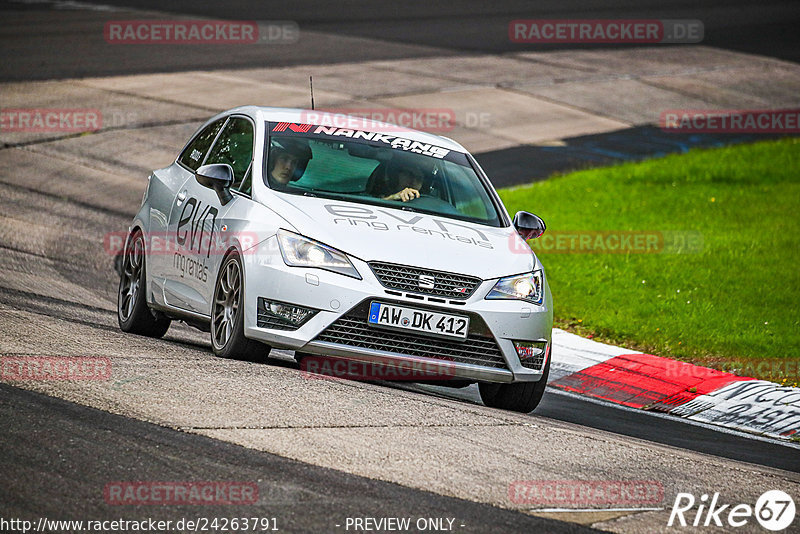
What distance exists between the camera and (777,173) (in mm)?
18797

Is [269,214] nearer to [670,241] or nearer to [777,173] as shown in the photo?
[670,241]

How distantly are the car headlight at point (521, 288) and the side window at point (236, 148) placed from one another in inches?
80.7

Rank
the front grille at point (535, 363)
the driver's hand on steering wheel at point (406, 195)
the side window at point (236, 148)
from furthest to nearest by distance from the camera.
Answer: the side window at point (236, 148) < the driver's hand on steering wheel at point (406, 195) < the front grille at point (535, 363)

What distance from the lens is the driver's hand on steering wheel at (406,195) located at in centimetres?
844

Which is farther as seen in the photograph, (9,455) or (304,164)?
(304,164)

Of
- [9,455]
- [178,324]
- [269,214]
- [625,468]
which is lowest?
[178,324]

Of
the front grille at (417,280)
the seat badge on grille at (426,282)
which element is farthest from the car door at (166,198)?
the seat badge on grille at (426,282)

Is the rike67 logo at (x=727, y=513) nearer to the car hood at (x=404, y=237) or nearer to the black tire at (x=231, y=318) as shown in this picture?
the car hood at (x=404, y=237)

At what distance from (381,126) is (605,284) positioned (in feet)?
13.9

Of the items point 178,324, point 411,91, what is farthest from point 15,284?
point 411,91

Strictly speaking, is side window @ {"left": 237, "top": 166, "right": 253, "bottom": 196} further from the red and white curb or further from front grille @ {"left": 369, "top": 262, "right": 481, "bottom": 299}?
the red and white curb

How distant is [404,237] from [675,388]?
10.3 feet

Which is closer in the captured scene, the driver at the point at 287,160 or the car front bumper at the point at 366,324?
the car front bumper at the point at 366,324

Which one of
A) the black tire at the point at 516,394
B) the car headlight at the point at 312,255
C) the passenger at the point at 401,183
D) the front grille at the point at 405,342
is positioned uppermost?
the passenger at the point at 401,183
